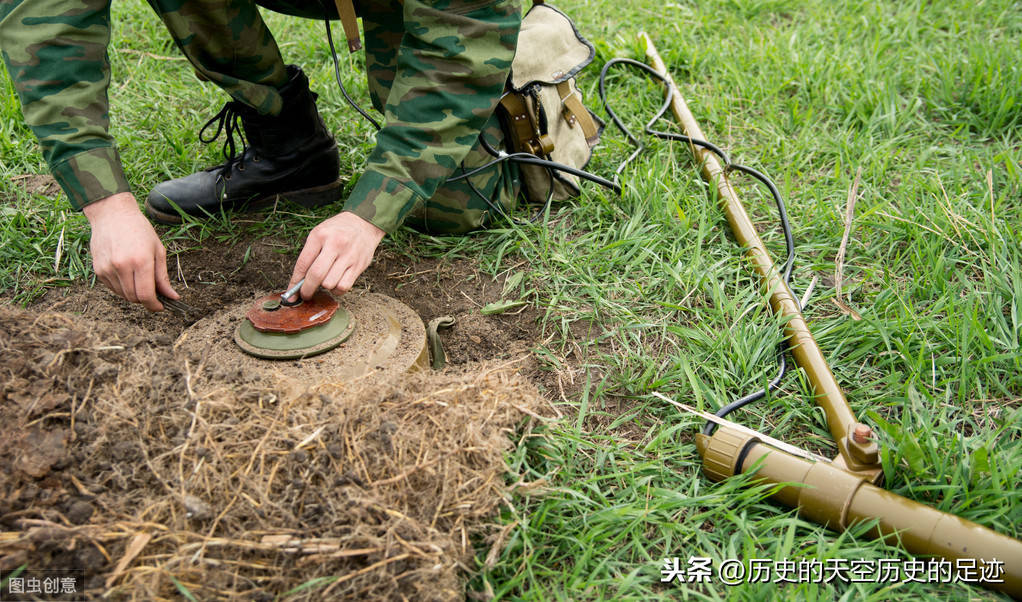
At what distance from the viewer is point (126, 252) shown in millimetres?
1645

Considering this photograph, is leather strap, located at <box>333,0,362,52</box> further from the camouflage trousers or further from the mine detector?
the mine detector

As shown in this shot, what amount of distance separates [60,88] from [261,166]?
754 mm

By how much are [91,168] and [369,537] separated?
1.18 meters

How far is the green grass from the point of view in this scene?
1.53 m

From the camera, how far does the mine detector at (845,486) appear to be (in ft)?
4.52

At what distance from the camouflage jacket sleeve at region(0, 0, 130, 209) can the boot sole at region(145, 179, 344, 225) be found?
0.69m

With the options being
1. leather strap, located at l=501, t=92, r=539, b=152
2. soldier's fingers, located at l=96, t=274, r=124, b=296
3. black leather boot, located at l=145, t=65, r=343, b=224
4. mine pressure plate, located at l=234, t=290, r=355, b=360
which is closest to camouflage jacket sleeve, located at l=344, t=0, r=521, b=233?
mine pressure plate, located at l=234, t=290, r=355, b=360

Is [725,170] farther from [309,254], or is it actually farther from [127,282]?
[127,282]

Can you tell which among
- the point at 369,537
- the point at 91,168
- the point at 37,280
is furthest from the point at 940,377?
the point at 37,280

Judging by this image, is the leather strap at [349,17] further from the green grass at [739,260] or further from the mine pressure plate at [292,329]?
the mine pressure plate at [292,329]

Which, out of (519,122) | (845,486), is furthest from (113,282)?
(845,486)

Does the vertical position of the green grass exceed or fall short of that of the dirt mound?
it falls short

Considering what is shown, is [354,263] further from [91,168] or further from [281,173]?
[281,173]

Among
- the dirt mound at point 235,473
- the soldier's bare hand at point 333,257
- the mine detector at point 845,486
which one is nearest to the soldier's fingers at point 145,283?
the dirt mound at point 235,473
